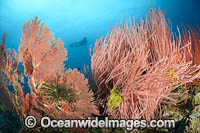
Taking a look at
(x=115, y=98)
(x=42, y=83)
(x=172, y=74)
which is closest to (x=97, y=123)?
(x=115, y=98)

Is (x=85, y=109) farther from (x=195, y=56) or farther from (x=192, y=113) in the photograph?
(x=195, y=56)

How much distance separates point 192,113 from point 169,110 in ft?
1.21

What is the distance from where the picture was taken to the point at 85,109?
159 centimetres

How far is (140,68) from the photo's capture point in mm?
1573

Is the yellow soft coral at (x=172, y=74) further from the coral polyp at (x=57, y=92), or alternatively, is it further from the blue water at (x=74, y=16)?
the blue water at (x=74, y=16)

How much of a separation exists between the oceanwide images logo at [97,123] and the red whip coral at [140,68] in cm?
9

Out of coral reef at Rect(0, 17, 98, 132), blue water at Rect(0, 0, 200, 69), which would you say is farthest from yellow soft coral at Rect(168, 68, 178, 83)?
blue water at Rect(0, 0, 200, 69)

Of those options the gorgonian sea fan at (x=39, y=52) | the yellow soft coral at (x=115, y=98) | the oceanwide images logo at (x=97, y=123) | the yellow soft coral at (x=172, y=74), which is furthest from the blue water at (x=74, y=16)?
the yellow soft coral at (x=172, y=74)

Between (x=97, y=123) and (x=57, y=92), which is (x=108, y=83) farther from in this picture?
(x=57, y=92)

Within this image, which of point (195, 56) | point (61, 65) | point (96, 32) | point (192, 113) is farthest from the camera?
point (96, 32)

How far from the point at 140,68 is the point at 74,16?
81.9 metres

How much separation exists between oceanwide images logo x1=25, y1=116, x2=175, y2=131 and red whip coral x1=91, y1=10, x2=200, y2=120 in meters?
0.09

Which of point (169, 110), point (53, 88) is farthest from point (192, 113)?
point (53, 88)

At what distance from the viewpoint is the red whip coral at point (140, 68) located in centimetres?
159
